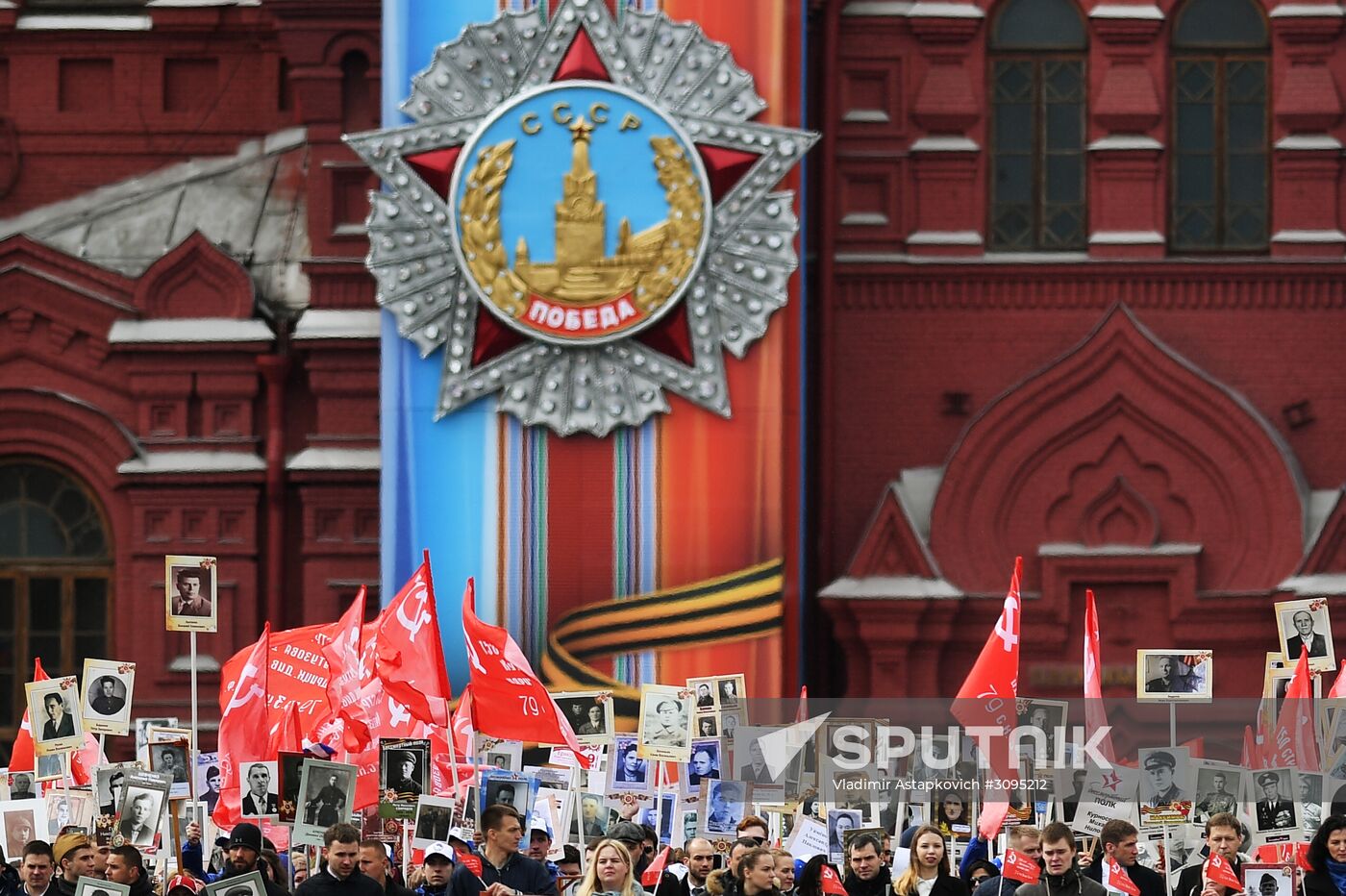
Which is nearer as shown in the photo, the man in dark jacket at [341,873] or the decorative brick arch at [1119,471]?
the man in dark jacket at [341,873]

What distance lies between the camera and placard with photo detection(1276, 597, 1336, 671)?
18.2 m

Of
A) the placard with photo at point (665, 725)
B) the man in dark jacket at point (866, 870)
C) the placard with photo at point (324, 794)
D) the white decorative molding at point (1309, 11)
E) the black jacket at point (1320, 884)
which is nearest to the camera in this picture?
the black jacket at point (1320, 884)

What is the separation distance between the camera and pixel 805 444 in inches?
902

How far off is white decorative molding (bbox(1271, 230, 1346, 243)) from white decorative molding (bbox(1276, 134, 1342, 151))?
0.63 m

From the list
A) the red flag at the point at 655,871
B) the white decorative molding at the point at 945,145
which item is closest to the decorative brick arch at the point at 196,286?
the white decorative molding at the point at 945,145

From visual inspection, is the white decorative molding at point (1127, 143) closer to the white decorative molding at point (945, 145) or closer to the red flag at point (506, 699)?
the white decorative molding at point (945, 145)

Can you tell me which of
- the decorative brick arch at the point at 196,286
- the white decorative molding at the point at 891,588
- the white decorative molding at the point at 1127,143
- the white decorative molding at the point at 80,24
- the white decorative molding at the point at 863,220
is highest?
the white decorative molding at the point at 80,24

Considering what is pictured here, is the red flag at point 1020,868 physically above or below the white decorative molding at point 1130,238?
below

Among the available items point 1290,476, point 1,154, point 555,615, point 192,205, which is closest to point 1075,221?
point 1290,476

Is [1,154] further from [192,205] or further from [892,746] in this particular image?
[892,746]

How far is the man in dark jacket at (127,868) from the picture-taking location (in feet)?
43.8

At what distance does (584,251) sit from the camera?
2144cm

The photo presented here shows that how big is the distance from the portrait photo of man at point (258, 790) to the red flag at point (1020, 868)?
524 centimetres

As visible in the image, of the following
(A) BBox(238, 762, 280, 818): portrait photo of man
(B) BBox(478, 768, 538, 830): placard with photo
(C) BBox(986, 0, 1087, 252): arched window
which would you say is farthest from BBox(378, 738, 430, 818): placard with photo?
(C) BBox(986, 0, 1087, 252): arched window
